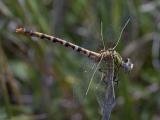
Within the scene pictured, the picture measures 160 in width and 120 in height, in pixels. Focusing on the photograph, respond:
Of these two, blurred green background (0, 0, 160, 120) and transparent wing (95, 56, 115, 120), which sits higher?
blurred green background (0, 0, 160, 120)

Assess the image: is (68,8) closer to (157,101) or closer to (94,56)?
(157,101)

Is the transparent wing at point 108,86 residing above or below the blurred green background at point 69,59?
below

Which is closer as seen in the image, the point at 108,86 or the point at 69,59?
the point at 108,86

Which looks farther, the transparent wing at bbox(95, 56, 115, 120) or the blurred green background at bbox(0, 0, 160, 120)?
the blurred green background at bbox(0, 0, 160, 120)

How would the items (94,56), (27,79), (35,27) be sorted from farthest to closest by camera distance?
1. (27,79)
2. (35,27)
3. (94,56)

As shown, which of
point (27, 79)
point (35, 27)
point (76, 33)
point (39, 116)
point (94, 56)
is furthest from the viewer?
point (76, 33)

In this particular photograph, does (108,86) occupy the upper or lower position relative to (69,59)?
lower

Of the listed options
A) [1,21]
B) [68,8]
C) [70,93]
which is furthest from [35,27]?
[68,8]

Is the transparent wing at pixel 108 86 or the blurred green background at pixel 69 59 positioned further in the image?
the blurred green background at pixel 69 59
